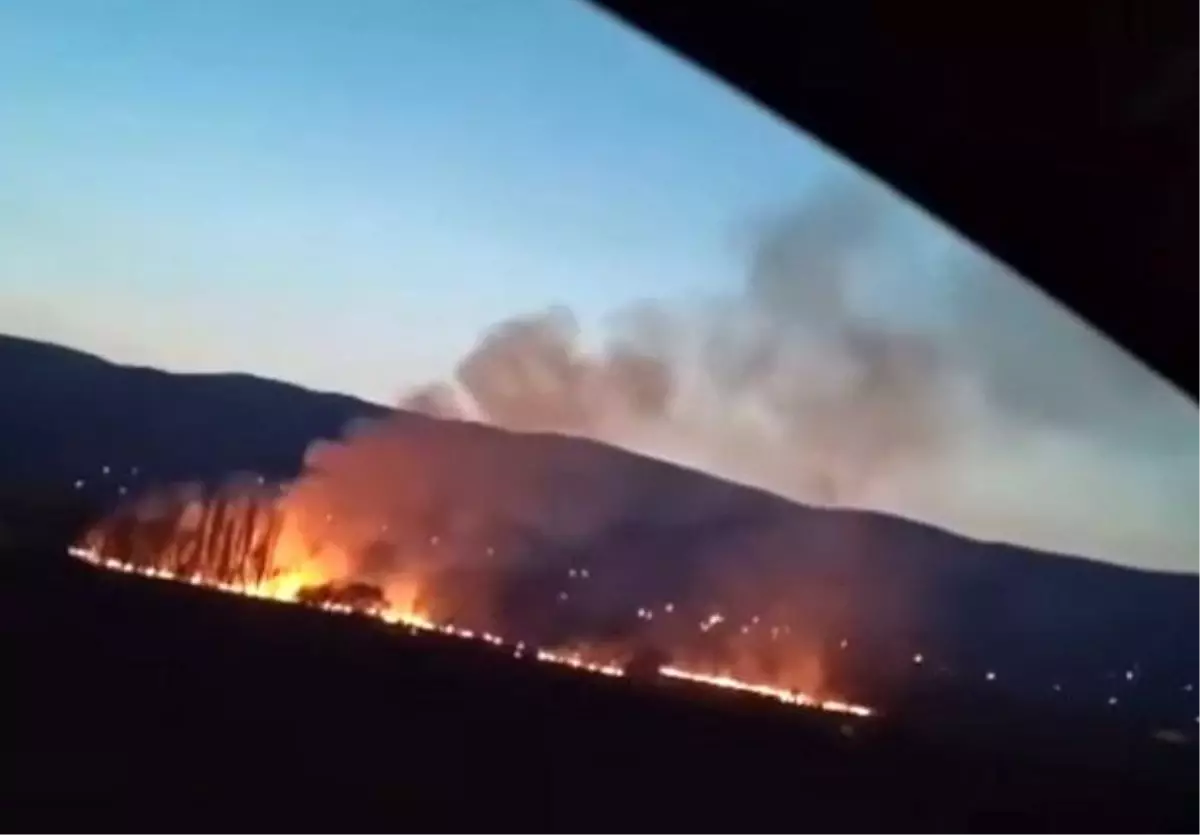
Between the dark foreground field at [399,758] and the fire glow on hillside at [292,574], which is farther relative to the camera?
the fire glow on hillside at [292,574]

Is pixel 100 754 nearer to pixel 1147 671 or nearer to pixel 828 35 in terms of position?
pixel 828 35

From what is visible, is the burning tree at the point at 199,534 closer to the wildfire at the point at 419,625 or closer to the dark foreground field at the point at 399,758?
the wildfire at the point at 419,625

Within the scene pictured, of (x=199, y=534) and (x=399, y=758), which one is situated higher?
(x=199, y=534)

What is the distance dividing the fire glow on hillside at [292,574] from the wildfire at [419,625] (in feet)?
0.06

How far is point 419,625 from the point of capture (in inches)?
854

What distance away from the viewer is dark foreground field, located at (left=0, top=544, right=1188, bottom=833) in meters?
8.27

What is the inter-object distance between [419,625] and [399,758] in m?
11.3

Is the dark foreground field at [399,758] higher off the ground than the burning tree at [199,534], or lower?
lower

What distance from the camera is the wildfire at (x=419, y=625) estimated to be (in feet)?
59.5

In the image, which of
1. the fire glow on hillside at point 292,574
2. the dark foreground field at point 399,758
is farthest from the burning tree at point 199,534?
the dark foreground field at point 399,758

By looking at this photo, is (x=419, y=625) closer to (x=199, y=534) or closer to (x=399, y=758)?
(x=199, y=534)

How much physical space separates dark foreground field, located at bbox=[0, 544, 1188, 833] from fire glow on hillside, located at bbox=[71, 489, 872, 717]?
4711mm

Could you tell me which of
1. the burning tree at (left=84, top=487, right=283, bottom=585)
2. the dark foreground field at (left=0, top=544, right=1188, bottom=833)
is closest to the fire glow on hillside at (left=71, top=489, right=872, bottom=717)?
the burning tree at (left=84, top=487, right=283, bottom=585)

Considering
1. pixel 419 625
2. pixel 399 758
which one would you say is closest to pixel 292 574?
pixel 419 625
